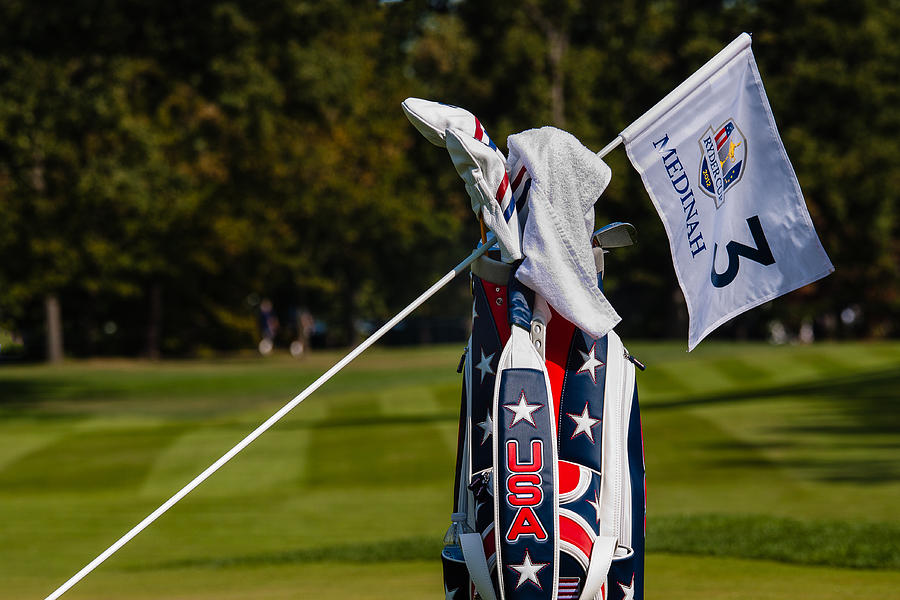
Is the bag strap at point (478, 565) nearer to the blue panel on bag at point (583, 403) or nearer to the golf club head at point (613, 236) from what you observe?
the blue panel on bag at point (583, 403)

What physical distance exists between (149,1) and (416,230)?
30.5 meters

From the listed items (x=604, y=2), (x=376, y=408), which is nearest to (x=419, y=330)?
(x=604, y=2)

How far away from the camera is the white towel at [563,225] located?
409cm

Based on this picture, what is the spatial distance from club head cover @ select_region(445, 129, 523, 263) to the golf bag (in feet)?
0.31

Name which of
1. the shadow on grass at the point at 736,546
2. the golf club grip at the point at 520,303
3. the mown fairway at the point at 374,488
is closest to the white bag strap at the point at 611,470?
the golf club grip at the point at 520,303

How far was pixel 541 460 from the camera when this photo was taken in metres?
3.99

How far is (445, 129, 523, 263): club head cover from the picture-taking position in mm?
4176

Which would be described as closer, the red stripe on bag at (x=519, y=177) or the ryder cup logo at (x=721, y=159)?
the red stripe on bag at (x=519, y=177)

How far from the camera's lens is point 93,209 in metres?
26.9

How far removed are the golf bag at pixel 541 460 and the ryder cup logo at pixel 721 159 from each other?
644 millimetres

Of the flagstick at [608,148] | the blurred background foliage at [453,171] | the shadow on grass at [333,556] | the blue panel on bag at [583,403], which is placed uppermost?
the blurred background foliage at [453,171]

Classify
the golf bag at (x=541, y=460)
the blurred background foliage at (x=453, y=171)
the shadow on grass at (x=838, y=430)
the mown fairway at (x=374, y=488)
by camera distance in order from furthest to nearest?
the blurred background foliage at (x=453, y=171), the shadow on grass at (x=838, y=430), the mown fairway at (x=374, y=488), the golf bag at (x=541, y=460)

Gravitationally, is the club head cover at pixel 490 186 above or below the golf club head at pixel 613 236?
above

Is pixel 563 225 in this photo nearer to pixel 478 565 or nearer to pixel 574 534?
pixel 574 534
